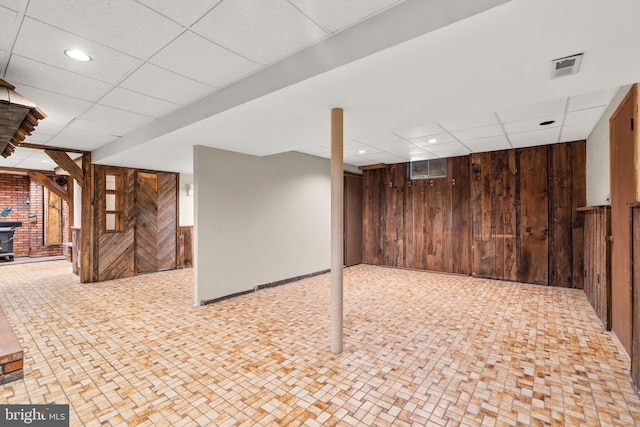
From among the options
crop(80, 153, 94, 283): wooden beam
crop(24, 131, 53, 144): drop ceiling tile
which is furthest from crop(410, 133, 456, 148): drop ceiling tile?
crop(80, 153, 94, 283): wooden beam

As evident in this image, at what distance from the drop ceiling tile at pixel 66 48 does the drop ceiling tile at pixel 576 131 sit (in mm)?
5534

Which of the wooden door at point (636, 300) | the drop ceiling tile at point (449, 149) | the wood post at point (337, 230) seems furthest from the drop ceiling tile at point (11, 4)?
the drop ceiling tile at point (449, 149)

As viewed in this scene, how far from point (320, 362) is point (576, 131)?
16.8 feet

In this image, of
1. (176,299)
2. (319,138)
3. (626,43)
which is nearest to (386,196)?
(319,138)

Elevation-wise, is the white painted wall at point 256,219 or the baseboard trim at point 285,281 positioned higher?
the white painted wall at point 256,219

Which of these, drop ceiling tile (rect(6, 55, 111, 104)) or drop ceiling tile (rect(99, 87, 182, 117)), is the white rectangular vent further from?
drop ceiling tile (rect(6, 55, 111, 104))

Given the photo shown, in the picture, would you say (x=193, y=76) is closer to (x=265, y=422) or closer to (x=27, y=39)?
(x=27, y=39)

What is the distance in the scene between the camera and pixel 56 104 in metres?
3.30

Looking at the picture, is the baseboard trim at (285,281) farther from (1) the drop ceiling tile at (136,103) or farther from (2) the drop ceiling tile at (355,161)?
(1) the drop ceiling tile at (136,103)

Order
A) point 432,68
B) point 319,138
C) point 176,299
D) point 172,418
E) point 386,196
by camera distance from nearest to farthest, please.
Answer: point 172,418
point 432,68
point 319,138
point 176,299
point 386,196

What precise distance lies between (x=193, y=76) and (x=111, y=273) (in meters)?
5.31

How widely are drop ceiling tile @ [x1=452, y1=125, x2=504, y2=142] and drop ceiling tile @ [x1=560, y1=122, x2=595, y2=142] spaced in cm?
89

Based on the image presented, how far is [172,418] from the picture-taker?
189 cm

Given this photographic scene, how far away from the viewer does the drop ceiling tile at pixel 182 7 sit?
5.55ft
